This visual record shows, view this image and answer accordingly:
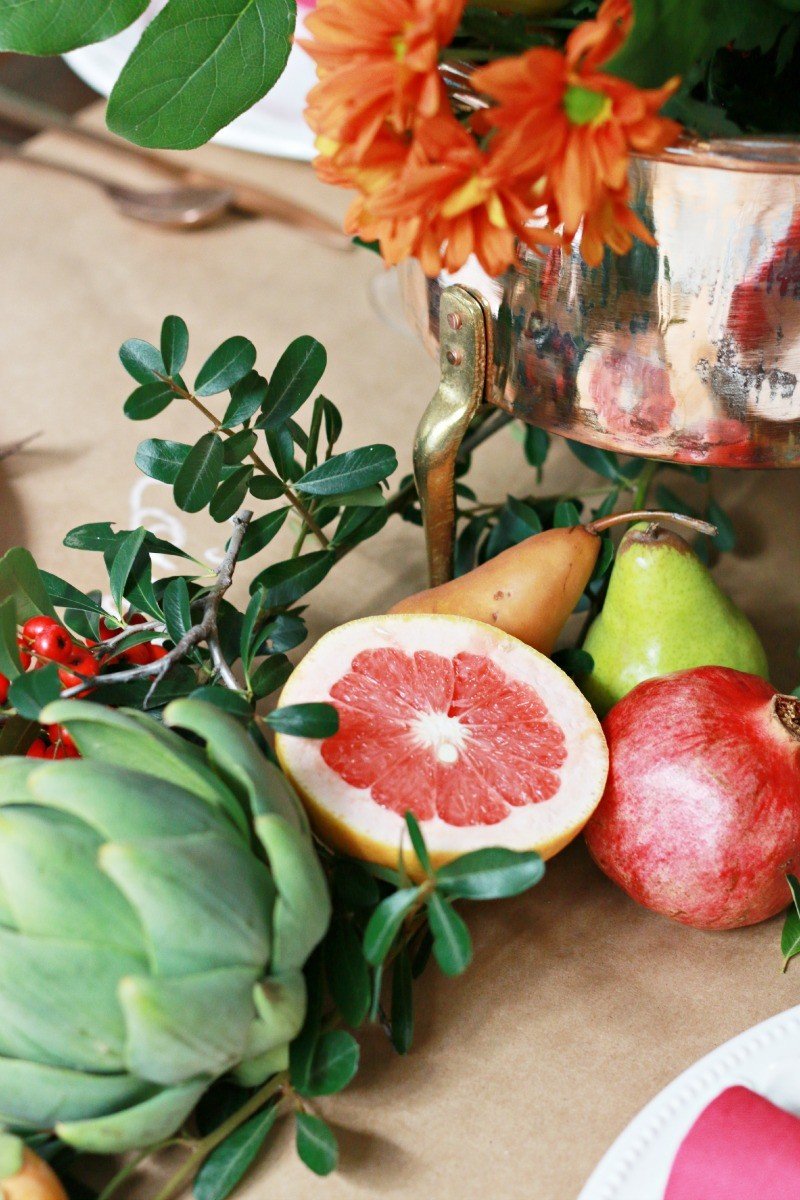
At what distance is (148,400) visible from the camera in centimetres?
45

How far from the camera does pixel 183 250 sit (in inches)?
32.5

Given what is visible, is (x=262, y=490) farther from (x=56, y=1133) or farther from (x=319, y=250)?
(x=319, y=250)

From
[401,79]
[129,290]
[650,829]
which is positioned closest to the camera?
[401,79]

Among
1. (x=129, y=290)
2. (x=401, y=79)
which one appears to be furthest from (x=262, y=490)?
(x=129, y=290)

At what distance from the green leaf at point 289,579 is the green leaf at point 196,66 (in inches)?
6.5

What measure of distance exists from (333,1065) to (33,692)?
0.15m

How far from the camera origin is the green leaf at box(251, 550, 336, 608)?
1.54 ft

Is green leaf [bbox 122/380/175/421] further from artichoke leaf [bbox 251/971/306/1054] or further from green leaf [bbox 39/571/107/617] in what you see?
artichoke leaf [bbox 251/971/306/1054]

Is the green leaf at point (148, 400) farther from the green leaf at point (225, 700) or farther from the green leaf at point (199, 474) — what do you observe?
the green leaf at point (225, 700)

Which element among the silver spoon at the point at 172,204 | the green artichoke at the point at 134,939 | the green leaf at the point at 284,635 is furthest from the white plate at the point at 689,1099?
the silver spoon at the point at 172,204

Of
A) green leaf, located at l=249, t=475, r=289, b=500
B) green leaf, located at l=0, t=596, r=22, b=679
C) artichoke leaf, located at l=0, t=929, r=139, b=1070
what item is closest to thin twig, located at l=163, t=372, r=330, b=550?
green leaf, located at l=249, t=475, r=289, b=500

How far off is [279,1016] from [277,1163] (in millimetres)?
76

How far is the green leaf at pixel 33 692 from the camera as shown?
1.17 ft

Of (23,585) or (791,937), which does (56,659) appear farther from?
(791,937)
